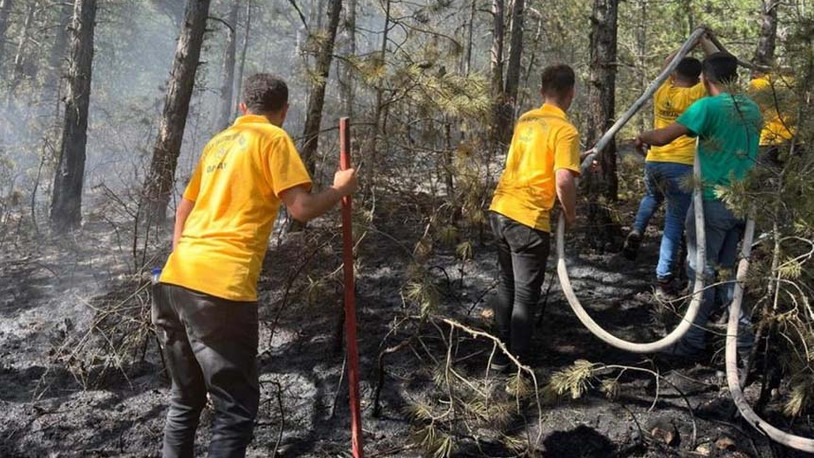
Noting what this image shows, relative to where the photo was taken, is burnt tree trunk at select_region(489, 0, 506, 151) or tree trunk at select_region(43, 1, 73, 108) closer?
burnt tree trunk at select_region(489, 0, 506, 151)

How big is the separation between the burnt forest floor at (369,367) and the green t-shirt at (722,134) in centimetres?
121

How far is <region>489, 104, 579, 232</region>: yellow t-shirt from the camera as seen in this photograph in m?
3.62

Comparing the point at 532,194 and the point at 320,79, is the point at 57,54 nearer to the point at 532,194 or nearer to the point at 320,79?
the point at 320,79

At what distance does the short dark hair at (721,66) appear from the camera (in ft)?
12.0

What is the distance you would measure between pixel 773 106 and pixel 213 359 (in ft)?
10.3

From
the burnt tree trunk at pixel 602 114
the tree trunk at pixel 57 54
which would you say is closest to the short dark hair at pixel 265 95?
the burnt tree trunk at pixel 602 114

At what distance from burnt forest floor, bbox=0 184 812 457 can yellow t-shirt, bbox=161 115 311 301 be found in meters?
1.27

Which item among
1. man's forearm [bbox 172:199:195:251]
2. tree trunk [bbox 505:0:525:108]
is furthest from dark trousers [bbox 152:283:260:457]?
tree trunk [bbox 505:0:525:108]

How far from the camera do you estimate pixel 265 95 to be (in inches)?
112

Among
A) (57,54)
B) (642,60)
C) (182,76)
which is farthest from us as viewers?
(57,54)

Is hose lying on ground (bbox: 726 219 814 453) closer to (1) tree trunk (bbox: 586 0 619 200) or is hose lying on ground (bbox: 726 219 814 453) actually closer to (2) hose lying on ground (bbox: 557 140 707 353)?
(2) hose lying on ground (bbox: 557 140 707 353)

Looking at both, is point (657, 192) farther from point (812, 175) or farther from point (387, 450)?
point (387, 450)

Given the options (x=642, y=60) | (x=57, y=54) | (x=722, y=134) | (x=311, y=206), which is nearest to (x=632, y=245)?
(x=722, y=134)

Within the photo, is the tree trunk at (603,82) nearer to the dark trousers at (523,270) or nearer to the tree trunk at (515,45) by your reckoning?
the dark trousers at (523,270)
